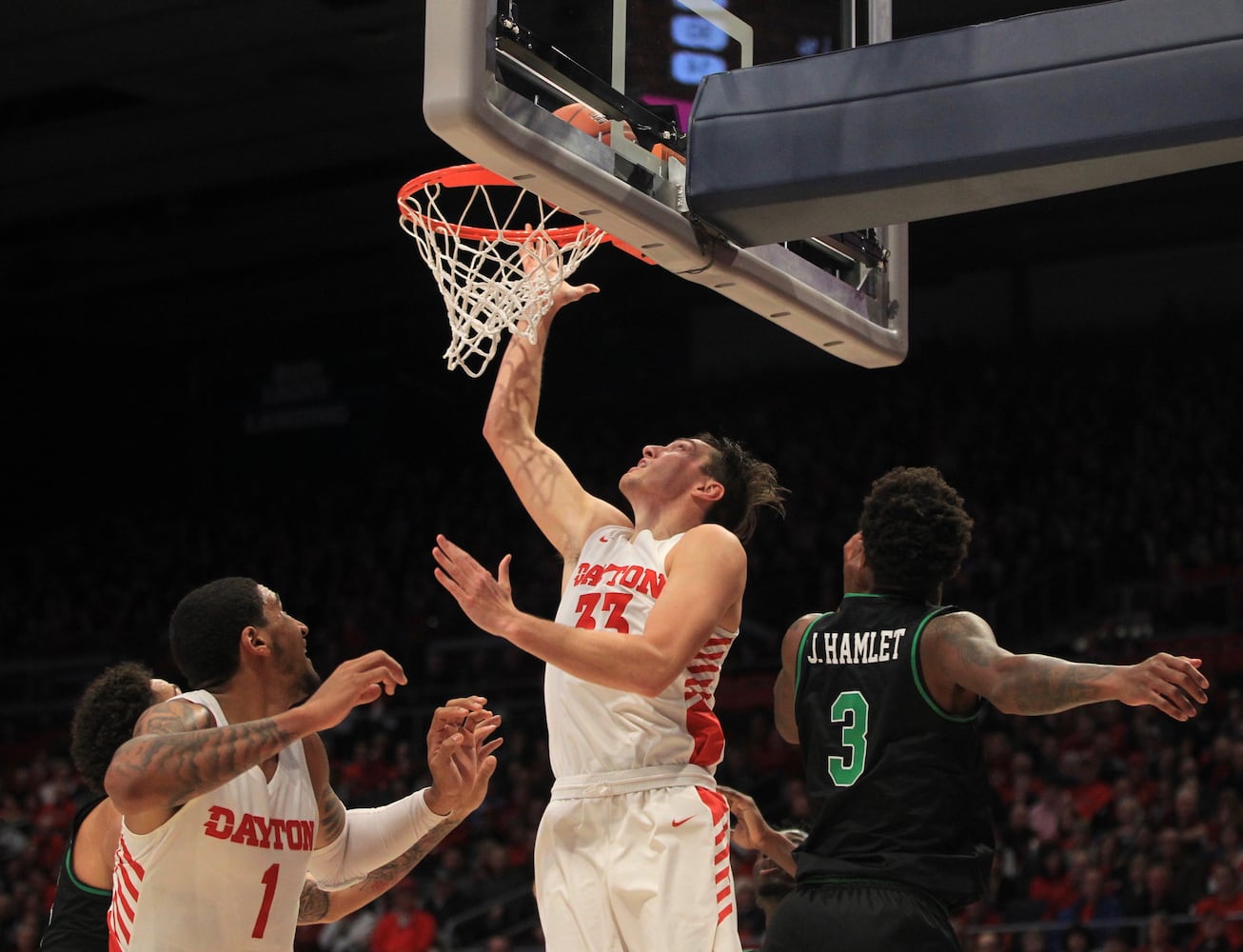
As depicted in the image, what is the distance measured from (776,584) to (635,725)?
37.0 ft

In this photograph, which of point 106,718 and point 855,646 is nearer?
point 855,646

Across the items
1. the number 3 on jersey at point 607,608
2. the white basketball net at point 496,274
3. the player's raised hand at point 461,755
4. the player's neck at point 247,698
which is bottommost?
the player's raised hand at point 461,755

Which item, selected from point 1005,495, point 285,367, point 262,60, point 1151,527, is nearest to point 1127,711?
point 1151,527

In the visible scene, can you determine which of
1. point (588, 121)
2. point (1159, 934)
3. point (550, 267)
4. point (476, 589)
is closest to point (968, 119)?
A: point (588, 121)

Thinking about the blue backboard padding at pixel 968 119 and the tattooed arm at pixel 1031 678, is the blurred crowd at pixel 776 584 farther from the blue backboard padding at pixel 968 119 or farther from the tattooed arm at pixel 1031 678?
the blue backboard padding at pixel 968 119

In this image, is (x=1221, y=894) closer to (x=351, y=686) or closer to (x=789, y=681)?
(x=789, y=681)

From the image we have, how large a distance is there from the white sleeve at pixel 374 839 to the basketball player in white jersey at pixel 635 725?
605 mm

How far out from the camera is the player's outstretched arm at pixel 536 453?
4.38 m

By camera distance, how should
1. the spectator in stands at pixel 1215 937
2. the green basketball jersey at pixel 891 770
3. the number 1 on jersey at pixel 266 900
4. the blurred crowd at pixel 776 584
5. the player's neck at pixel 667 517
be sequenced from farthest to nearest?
the blurred crowd at pixel 776 584 < the spectator in stands at pixel 1215 937 < the player's neck at pixel 667 517 < the number 1 on jersey at pixel 266 900 < the green basketball jersey at pixel 891 770

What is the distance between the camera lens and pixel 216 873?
3814 mm

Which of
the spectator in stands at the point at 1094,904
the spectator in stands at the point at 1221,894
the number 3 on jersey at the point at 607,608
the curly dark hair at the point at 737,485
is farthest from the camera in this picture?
the spectator in stands at the point at 1094,904

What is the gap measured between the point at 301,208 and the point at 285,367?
5282mm

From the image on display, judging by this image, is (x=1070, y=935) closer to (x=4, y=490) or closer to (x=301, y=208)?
(x=301, y=208)

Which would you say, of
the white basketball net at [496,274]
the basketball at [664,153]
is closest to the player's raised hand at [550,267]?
the white basketball net at [496,274]
